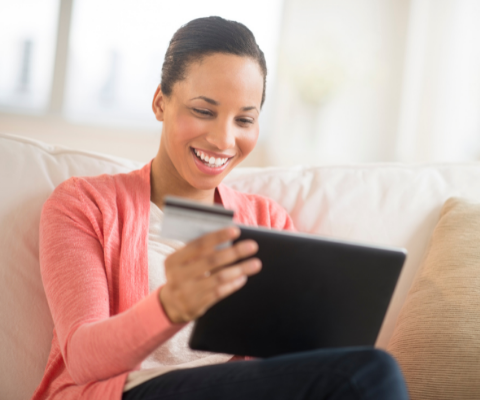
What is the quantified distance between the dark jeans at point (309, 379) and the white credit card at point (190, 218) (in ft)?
0.78

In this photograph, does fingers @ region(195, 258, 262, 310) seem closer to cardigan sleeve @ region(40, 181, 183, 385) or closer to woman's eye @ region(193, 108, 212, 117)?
cardigan sleeve @ region(40, 181, 183, 385)

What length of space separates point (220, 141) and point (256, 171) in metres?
0.40

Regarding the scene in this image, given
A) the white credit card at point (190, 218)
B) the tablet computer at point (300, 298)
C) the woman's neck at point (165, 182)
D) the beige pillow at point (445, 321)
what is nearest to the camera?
the white credit card at point (190, 218)

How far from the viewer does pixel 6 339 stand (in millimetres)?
1084

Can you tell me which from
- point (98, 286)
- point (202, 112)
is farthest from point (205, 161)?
point (98, 286)

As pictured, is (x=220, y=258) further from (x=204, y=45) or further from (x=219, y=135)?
(x=204, y=45)

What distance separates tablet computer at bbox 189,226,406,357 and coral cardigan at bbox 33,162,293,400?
0.28ft

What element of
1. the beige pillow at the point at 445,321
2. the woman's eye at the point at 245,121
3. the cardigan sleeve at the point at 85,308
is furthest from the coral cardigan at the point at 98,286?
the beige pillow at the point at 445,321

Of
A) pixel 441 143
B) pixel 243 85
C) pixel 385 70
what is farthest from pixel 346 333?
pixel 385 70

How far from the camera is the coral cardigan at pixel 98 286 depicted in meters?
0.75

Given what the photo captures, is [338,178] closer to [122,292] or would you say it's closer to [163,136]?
[163,136]

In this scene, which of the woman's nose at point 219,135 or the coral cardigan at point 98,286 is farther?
the woman's nose at point 219,135

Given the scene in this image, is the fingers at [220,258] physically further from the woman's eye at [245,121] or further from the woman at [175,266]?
the woman's eye at [245,121]

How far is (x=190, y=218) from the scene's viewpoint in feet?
2.01
